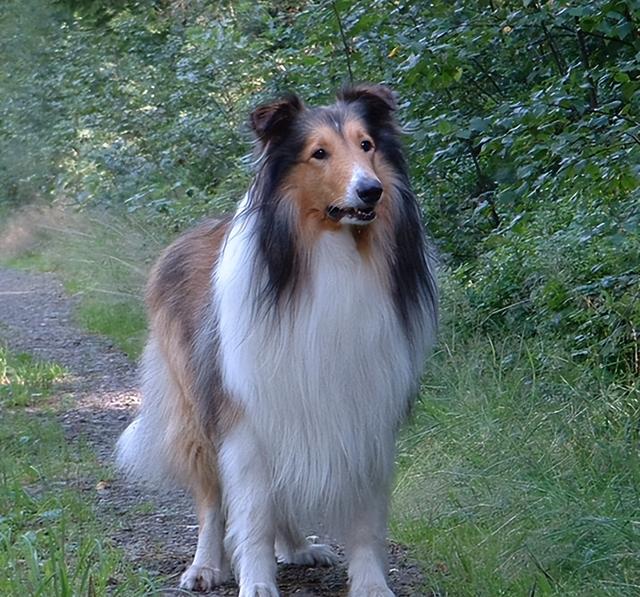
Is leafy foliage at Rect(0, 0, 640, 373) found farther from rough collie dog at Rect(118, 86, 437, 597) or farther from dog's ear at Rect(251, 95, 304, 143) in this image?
dog's ear at Rect(251, 95, 304, 143)

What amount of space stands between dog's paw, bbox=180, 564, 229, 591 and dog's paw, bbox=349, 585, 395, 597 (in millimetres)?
666

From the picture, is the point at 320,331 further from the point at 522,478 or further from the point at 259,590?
the point at 522,478

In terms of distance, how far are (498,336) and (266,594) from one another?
3381 mm

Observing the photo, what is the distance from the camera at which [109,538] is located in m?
5.38

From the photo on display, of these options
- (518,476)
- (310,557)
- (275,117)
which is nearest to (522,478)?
(518,476)

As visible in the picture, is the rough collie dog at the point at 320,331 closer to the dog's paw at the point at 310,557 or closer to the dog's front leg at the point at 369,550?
the dog's front leg at the point at 369,550

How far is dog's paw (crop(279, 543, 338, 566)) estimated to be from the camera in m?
5.19

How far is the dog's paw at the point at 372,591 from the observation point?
4516 millimetres

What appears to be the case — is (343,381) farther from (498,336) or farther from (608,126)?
(498,336)

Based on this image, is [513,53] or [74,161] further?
[74,161]

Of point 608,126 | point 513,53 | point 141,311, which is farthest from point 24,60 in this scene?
point 608,126

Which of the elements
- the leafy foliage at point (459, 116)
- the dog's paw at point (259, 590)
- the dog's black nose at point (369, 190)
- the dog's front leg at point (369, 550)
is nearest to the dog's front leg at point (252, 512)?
the dog's paw at point (259, 590)

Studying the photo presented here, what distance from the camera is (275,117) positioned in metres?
4.52

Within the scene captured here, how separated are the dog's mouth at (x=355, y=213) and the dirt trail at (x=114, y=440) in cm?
148
